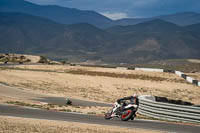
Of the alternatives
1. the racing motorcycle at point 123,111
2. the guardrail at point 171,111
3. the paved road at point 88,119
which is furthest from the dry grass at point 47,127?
the guardrail at point 171,111

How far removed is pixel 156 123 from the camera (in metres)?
19.5

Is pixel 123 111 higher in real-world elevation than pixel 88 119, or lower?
higher

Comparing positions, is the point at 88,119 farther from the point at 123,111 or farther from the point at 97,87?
the point at 97,87

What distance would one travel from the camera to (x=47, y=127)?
16.2 metres

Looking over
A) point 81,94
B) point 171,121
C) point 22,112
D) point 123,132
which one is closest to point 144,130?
point 123,132

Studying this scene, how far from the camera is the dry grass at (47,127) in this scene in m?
15.3

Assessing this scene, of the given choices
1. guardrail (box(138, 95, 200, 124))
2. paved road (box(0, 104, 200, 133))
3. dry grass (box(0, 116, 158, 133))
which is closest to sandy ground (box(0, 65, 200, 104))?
guardrail (box(138, 95, 200, 124))

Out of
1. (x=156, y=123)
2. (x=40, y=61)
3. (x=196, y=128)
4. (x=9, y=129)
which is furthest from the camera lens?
(x=40, y=61)

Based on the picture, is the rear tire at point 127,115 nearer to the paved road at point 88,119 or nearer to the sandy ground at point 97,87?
the paved road at point 88,119

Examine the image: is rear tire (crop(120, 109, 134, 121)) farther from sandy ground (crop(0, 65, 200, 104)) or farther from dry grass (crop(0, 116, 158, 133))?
sandy ground (crop(0, 65, 200, 104))

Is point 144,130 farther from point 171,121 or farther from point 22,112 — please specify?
point 22,112

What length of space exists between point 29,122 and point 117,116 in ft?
14.9

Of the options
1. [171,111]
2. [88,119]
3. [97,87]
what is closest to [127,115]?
[88,119]

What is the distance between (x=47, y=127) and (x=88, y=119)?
3906 mm
